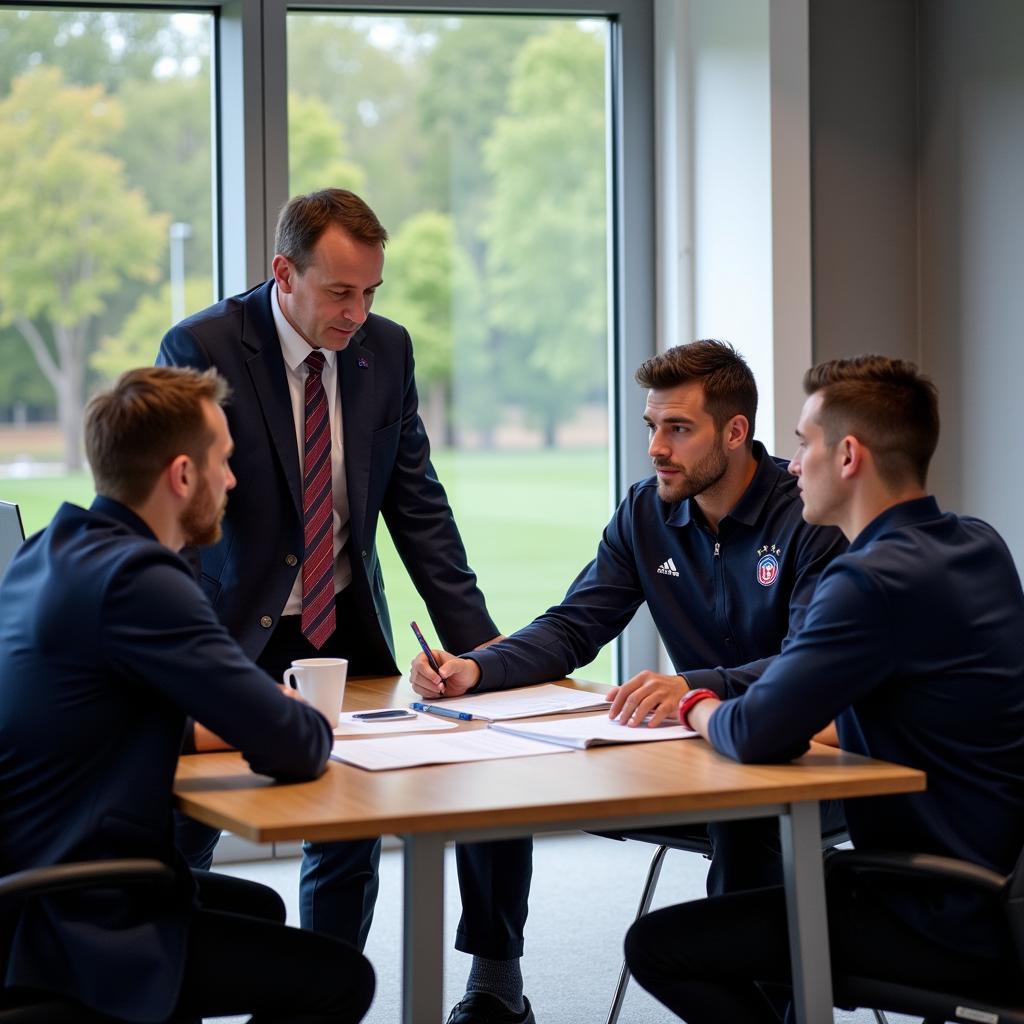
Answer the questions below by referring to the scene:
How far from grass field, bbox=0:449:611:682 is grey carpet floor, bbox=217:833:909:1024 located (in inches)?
24.3

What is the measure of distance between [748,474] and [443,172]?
205 centimetres

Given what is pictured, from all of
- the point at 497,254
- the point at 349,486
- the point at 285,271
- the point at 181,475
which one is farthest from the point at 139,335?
the point at 181,475

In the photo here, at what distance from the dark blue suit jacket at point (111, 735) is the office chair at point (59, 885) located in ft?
0.10

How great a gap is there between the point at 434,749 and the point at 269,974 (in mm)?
404

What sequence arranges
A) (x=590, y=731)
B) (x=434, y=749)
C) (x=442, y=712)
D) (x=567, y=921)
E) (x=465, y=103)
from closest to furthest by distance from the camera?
(x=434, y=749) → (x=590, y=731) → (x=442, y=712) → (x=567, y=921) → (x=465, y=103)

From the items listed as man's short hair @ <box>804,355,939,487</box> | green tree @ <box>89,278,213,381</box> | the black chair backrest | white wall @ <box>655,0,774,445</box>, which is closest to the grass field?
white wall @ <box>655,0,774,445</box>

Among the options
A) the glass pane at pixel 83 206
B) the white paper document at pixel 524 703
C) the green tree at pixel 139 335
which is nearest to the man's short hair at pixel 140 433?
the white paper document at pixel 524 703

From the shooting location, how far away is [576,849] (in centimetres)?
458

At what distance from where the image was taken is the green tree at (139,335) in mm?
4277

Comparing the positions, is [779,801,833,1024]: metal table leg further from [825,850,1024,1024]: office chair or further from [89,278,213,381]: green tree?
[89,278,213,381]: green tree

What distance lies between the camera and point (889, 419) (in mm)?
2229

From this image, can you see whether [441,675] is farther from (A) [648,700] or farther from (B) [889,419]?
(B) [889,419]

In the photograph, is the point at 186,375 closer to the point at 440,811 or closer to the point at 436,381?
the point at 440,811

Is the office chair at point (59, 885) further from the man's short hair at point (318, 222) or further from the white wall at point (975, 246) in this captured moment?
the white wall at point (975, 246)
